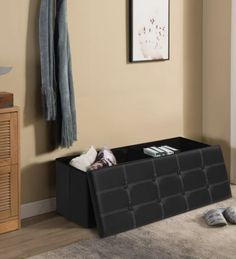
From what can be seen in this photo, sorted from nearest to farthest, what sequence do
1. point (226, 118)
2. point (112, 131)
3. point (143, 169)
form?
point (143, 169) → point (112, 131) → point (226, 118)

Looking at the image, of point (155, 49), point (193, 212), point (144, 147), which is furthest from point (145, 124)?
point (193, 212)

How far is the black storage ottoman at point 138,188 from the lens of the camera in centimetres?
345

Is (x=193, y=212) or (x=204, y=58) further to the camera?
(x=204, y=58)

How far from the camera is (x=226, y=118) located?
4500 millimetres

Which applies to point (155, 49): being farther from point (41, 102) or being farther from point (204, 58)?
point (41, 102)

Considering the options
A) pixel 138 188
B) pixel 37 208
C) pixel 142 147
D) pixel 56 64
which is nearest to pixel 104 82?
pixel 56 64

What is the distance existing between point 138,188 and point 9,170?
2.84 ft

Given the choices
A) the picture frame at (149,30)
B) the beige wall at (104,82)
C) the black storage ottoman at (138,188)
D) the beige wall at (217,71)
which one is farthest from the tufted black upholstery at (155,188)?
the picture frame at (149,30)

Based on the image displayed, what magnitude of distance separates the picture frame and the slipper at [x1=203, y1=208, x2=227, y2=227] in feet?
4.30

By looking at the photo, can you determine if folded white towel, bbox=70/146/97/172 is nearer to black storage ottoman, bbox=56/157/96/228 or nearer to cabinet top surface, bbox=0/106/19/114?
black storage ottoman, bbox=56/157/96/228

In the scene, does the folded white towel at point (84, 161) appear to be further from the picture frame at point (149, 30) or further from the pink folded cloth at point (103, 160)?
the picture frame at point (149, 30)

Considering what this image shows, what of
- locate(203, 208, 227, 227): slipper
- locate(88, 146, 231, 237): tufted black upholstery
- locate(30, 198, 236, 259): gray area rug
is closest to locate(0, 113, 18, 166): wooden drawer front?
locate(88, 146, 231, 237): tufted black upholstery

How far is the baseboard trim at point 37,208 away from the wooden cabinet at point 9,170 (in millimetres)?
242

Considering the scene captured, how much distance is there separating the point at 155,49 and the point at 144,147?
0.78 meters
